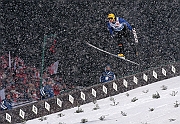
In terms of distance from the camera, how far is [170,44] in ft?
67.3

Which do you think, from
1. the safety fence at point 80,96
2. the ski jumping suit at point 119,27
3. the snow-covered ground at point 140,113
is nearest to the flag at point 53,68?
the ski jumping suit at point 119,27

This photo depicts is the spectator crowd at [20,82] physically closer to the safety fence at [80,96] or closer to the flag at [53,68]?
the flag at [53,68]

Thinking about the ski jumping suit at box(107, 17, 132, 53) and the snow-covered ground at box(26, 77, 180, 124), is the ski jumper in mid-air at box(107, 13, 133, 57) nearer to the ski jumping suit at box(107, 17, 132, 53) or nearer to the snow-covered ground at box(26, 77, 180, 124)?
the ski jumping suit at box(107, 17, 132, 53)

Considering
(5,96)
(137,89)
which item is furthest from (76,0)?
(137,89)

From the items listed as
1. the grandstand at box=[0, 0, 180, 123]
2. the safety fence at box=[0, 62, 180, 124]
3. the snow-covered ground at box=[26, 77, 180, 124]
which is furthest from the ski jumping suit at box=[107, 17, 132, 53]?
the snow-covered ground at box=[26, 77, 180, 124]

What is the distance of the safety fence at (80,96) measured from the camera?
10.6 meters

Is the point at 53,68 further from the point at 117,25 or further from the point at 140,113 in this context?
the point at 140,113

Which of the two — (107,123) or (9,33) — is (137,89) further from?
(9,33)

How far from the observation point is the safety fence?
10.6 metres

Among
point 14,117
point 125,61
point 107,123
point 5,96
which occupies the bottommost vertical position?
point 107,123

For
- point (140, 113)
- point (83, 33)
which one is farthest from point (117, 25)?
point (140, 113)

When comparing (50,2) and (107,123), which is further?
(50,2)

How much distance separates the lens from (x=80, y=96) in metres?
11.1

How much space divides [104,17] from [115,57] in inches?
69.2
